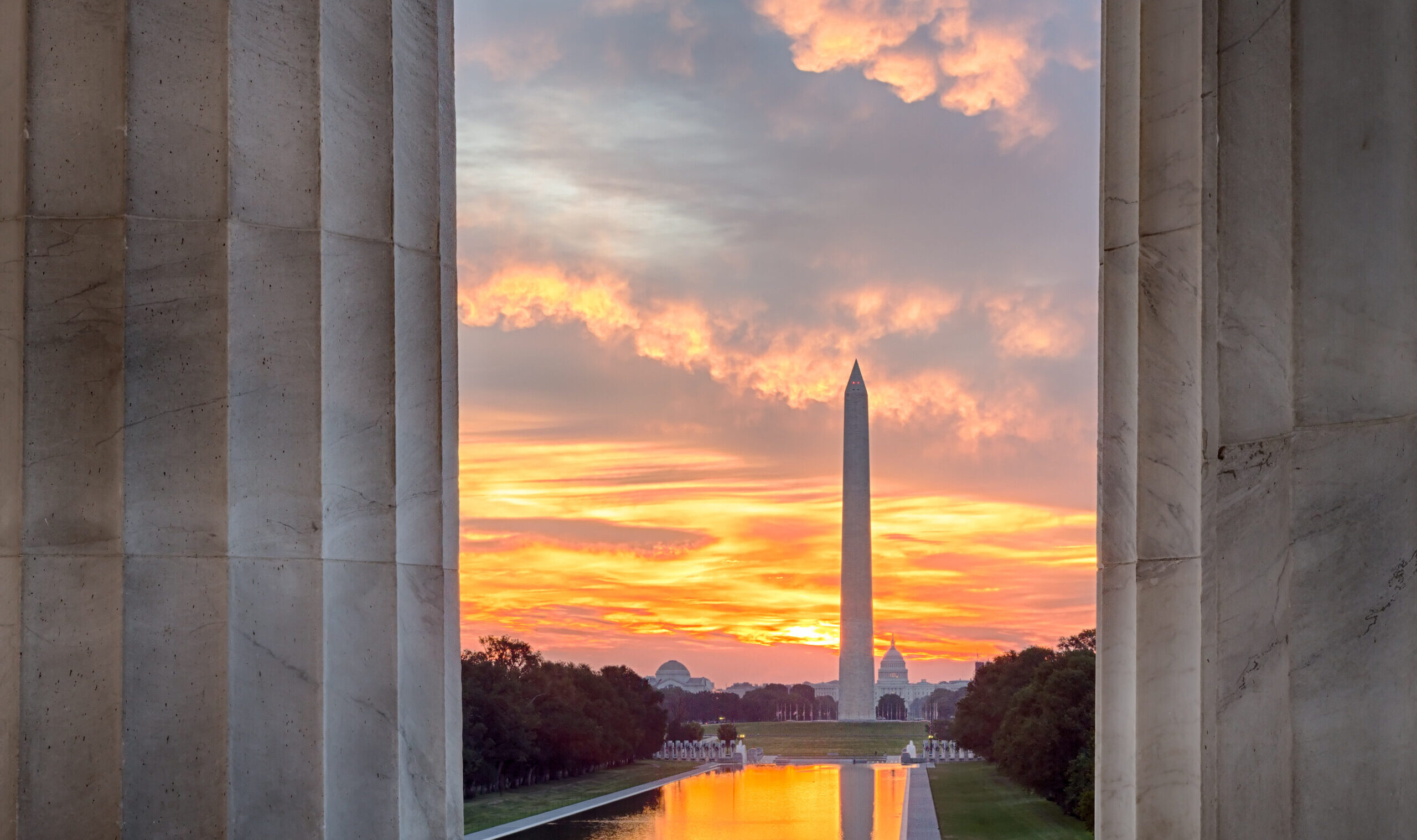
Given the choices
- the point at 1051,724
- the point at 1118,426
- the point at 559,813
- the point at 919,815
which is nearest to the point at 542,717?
the point at 559,813

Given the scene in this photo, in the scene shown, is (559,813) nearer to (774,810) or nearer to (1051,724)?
(774,810)

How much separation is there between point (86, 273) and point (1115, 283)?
761cm

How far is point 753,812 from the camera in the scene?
9088 centimetres

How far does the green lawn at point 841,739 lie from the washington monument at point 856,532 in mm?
9369

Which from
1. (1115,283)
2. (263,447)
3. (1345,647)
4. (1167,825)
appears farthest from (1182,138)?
(263,447)

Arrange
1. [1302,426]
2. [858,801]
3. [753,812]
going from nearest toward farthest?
[1302,426], [753,812], [858,801]

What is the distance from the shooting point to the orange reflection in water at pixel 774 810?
256ft

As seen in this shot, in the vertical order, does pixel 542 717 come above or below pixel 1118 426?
below

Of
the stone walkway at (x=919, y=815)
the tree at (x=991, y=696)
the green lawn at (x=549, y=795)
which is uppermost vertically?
the tree at (x=991, y=696)

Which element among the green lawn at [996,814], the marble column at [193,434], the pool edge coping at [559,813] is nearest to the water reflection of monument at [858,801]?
the green lawn at [996,814]

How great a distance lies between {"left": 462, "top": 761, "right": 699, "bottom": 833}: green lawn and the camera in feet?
301

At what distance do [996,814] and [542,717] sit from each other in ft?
95.5

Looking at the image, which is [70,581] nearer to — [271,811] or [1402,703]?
[271,811]

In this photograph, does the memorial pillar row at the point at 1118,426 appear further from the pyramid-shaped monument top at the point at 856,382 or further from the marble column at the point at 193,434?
the pyramid-shaped monument top at the point at 856,382
